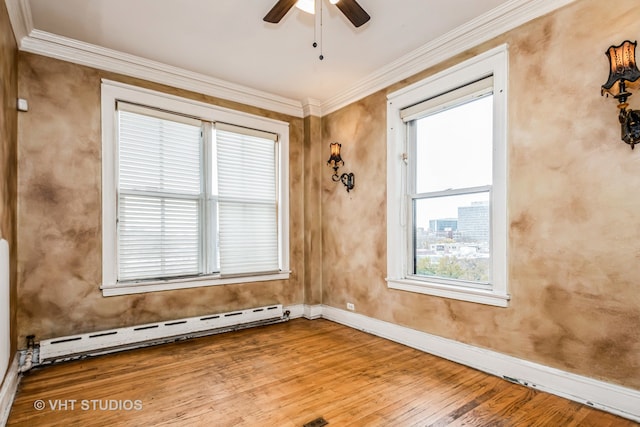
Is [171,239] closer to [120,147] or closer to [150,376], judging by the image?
[120,147]

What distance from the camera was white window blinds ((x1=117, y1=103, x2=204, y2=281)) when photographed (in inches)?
143

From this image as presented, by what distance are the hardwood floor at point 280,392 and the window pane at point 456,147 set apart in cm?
173

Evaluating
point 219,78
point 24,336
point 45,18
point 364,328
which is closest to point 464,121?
point 364,328

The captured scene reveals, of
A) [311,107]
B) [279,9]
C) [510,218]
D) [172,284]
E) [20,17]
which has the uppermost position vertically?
[20,17]

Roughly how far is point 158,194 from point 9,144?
1.32 meters

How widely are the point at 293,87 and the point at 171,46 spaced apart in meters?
1.51

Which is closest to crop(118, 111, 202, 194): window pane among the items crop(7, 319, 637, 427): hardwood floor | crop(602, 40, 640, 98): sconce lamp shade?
crop(7, 319, 637, 427): hardwood floor

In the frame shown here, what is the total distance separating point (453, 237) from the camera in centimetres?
339

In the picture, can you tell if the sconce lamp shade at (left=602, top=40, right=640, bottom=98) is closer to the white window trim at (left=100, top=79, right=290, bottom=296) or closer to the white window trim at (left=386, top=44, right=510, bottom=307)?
the white window trim at (left=386, top=44, right=510, bottom=307)

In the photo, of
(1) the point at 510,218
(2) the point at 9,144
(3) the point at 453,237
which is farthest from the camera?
(3) the point at 453,237

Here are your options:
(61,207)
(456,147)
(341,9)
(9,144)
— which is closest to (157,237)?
(61,207)

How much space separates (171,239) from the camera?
3881 millimetres

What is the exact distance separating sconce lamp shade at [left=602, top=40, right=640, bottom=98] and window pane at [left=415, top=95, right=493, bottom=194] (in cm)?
93

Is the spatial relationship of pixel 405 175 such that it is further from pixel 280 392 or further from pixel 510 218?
pixel 280 392
